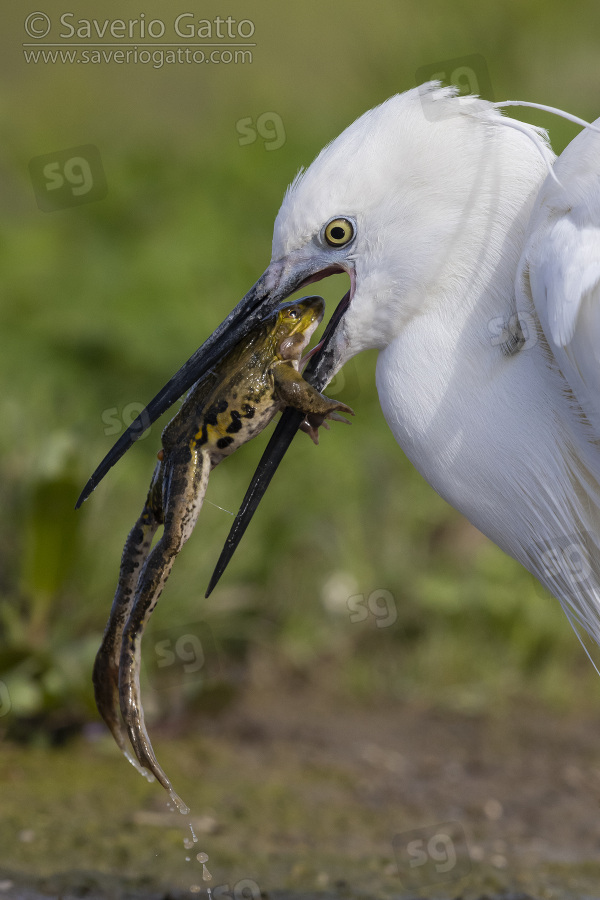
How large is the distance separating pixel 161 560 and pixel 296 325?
559mm

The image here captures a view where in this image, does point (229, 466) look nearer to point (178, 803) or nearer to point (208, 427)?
point (178, 803)

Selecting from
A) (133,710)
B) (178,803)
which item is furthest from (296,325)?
(178,803)

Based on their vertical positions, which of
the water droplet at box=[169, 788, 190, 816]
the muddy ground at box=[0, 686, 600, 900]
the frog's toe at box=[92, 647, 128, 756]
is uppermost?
the frog's toe at box=[92, 647, 128, 756]

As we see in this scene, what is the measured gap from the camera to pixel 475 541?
4.41 metres

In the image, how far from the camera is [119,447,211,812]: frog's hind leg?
7.23ft

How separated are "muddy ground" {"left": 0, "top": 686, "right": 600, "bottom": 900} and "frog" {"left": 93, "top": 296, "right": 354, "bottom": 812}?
74 cm

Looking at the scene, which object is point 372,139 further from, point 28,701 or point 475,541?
point 475,541

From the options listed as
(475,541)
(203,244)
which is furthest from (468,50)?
(475,541)

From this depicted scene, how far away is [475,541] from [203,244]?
6.90ft

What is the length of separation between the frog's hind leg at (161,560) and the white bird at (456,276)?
14.9 inches

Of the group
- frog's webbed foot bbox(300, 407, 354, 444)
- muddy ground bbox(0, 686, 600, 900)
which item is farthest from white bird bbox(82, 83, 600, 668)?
muddy ground bbox(0, 686, 600, 900)

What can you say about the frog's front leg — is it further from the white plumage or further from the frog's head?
the white plumage

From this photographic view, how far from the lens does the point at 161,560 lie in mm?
2221

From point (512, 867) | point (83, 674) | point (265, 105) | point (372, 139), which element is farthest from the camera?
point (265, 105)
